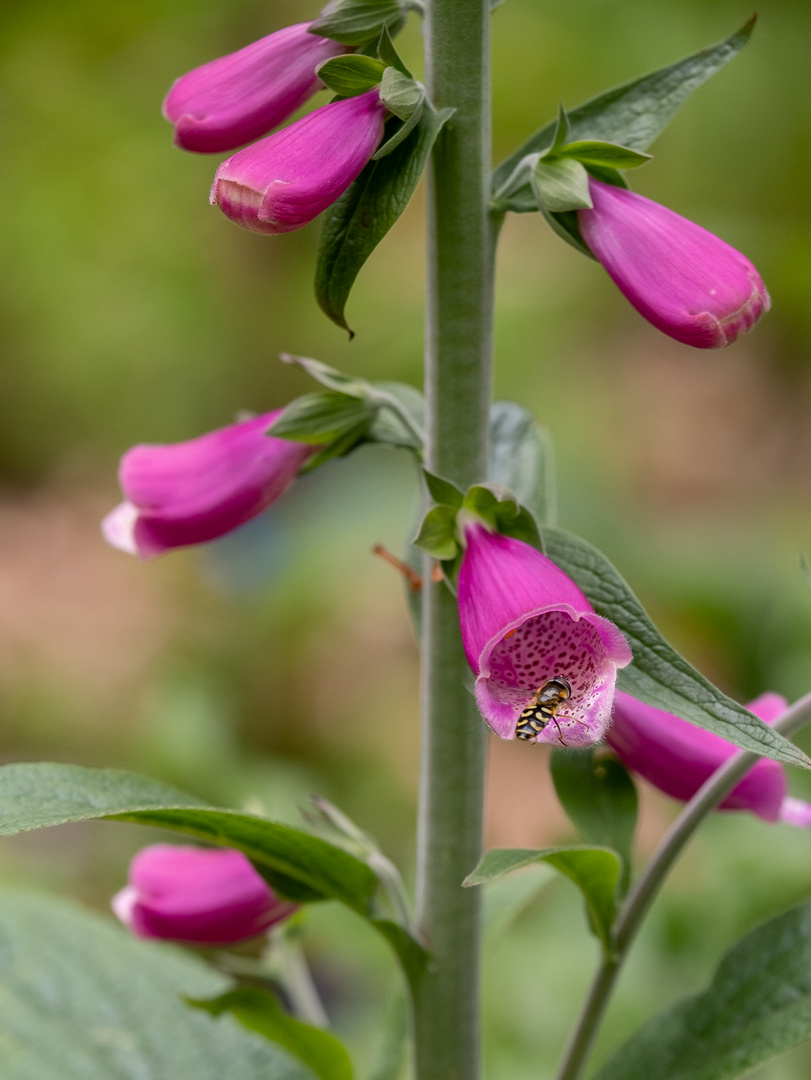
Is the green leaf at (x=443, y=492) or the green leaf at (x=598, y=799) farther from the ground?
the green leaf at (x=443, y=492)

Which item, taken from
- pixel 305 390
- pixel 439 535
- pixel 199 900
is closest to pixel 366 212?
pixel 439 535

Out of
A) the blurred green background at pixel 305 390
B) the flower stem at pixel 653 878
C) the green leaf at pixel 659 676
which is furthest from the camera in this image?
the blurred green background at pixel 305 390

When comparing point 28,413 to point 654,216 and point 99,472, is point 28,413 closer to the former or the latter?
point 99,472

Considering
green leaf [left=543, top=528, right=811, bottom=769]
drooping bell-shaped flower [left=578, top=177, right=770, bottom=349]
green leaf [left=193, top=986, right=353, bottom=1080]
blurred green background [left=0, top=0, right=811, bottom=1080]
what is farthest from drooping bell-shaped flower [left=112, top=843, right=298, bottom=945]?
blurred green background [left=0, top=0, right=811, bottom=1080]

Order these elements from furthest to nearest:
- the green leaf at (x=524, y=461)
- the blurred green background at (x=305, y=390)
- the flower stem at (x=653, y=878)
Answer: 1. the blurred green background at (x=305, y=390)
2. the green leaf at (x=524, y=461)
3. the flower stem at (x=653, y=878)

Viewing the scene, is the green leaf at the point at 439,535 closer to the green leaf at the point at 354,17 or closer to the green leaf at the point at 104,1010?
the green leaf at the point at 354,17

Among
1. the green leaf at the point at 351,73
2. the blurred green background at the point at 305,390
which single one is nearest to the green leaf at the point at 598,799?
the green leaf at the point at 351,73
